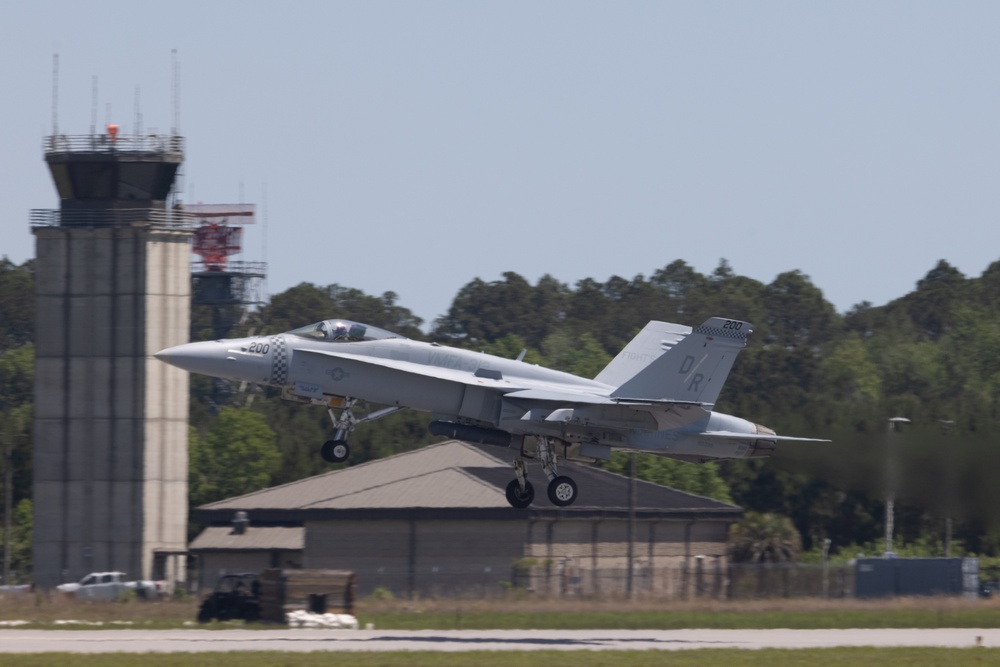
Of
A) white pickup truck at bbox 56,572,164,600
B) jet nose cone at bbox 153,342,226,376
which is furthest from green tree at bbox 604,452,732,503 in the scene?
jet nose cone at bbox 153,342,226,376

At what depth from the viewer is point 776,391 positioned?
10288 centimetres

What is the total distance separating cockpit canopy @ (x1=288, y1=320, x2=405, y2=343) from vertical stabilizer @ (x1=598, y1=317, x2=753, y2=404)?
5.73 metres

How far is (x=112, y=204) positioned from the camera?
67.4m

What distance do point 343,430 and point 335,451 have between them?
24.7 inches

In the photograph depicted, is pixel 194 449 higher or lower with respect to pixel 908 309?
lower

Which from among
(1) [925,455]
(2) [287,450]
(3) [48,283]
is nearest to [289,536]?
(3) [48,283]

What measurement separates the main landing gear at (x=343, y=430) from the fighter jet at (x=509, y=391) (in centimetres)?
4

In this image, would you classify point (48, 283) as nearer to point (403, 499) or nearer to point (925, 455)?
point (403, 499)

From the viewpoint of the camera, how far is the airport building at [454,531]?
60.4 meters

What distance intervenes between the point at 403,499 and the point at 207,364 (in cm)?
2972

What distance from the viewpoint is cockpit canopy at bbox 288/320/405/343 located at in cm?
3500

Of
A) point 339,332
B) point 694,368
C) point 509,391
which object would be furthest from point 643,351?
point 339,332

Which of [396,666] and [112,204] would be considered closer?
[396,666]

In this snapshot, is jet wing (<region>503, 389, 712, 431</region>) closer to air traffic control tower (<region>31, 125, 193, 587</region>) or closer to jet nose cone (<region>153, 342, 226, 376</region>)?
jet nose cone (<region>153, 342, 226, 376</region>)
